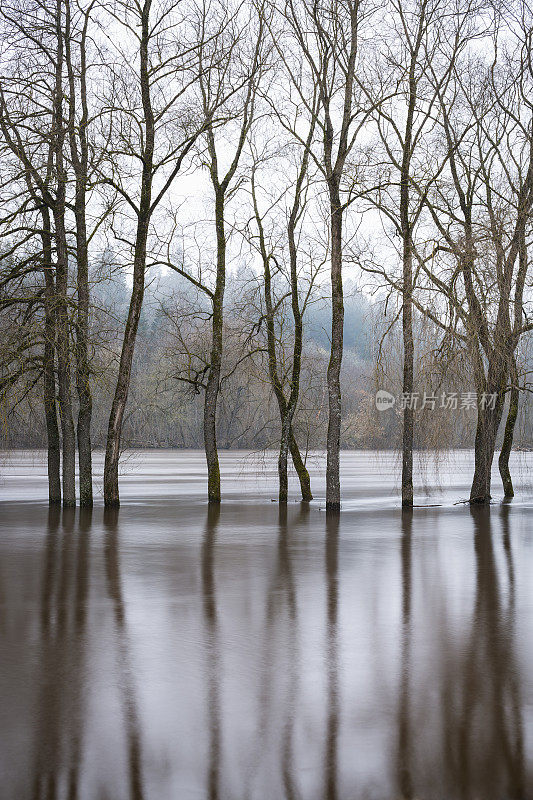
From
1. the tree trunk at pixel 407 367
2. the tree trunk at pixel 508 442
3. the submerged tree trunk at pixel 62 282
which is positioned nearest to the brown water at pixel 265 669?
the submerged tree trunk at pixel 62 282

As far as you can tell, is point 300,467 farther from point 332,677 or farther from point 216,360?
point 332,677

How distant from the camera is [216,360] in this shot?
23.9m

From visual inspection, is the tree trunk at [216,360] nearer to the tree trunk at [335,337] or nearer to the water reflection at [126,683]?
the tree trunk at [335,337]

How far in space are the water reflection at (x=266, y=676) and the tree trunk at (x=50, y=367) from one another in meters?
6.72

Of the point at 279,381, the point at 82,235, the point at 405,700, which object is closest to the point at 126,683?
the point at 405,700

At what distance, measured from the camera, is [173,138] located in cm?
2312

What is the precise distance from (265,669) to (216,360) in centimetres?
1744

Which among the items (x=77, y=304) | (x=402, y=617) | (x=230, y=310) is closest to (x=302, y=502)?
(x=230, y=310)

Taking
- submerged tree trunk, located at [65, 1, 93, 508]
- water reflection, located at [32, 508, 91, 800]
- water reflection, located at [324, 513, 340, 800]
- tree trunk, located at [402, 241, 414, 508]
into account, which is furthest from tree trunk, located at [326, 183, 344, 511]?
water reflection, located at [32, 508, 91, 800]

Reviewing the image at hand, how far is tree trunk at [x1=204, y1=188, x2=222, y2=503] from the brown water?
8.79 m

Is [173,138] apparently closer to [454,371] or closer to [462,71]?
[462,71]

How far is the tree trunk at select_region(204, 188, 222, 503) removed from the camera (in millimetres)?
23812

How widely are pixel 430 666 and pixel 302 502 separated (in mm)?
17830

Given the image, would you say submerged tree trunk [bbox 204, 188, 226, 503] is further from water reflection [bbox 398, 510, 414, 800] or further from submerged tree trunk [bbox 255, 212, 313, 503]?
water reflection [bbox 398, 510, 414, 800]
